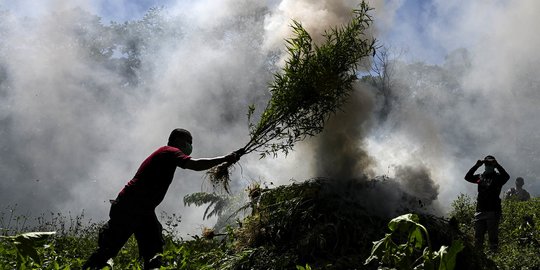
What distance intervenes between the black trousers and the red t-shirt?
0.23ft

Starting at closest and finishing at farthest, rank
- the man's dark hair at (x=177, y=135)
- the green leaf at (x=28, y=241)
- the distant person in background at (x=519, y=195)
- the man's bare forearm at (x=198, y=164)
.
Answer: the green leaf at (x=28, y=241)
the man's bare forearm at (x=198, y=164)
the man's dark hair at (x=177, y=135)
the distant person in background at (x=519, y=195)

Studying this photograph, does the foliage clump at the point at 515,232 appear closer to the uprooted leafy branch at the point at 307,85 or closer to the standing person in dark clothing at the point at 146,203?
the uprooted leafy branch at the point at 307,85

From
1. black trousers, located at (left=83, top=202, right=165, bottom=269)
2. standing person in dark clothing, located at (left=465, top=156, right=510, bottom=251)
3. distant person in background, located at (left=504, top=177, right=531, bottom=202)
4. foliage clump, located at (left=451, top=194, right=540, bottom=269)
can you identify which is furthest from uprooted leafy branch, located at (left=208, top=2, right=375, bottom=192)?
distant person in background, located at (left=504, top=177, right=531, bottom=202)

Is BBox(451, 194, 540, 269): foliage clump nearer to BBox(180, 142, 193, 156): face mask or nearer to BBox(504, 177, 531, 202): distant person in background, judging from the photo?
BBox(504, 177, 531, 202): distant person in background

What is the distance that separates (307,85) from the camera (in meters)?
4.27

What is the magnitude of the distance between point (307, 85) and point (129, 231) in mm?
1930

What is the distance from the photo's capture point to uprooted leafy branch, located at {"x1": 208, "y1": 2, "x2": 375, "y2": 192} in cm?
426

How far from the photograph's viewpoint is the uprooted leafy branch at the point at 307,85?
14.0ft

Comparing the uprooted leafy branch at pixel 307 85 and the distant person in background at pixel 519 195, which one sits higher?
the distant person in background at pixel 519 195

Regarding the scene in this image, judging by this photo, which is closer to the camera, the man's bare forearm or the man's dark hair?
the man's bare forearm

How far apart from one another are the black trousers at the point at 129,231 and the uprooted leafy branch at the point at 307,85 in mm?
964

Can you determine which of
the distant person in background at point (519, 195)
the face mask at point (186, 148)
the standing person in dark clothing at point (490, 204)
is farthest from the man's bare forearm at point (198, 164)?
the distant person in background at point (519, 195)

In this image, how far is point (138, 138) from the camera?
30.7m

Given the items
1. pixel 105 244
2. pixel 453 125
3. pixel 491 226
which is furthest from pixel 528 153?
pixel 105 244
